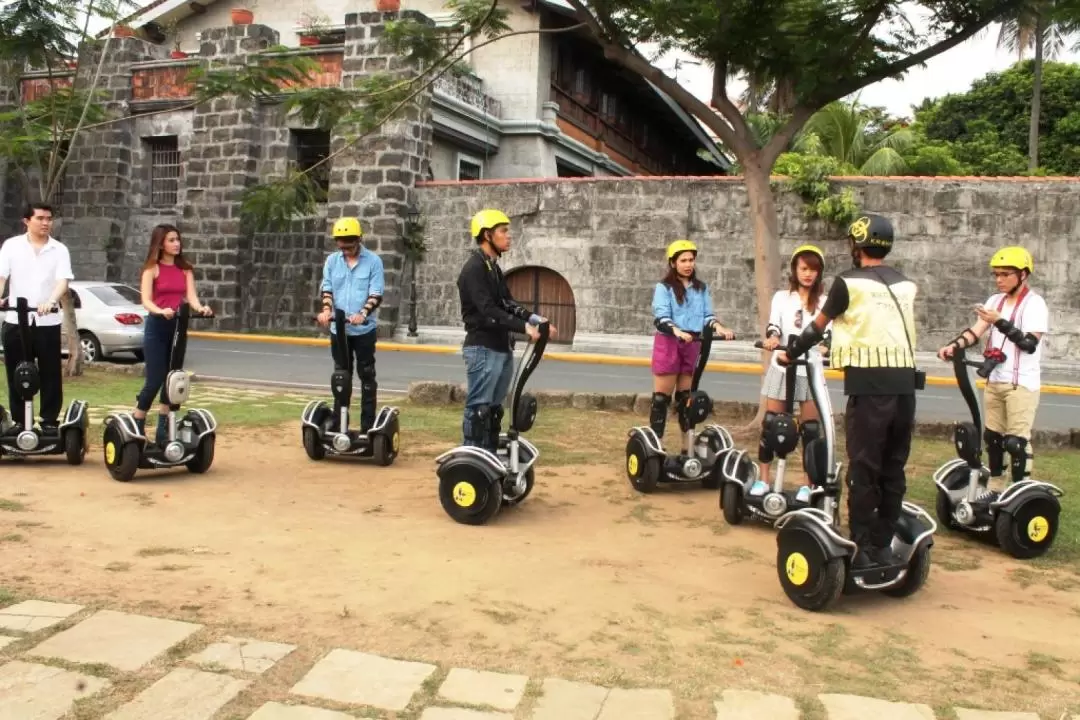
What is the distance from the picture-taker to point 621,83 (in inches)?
1280

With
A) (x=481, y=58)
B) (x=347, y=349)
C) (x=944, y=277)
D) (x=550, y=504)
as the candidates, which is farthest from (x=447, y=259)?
(x=550, y=504)

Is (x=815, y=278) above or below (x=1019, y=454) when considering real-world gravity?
above

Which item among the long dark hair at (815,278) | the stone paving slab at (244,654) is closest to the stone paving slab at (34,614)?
the stone paving slab at (244,654)

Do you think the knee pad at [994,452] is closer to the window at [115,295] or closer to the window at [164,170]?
the window at [115,295]

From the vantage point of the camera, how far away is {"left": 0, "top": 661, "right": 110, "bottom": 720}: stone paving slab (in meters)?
3.37

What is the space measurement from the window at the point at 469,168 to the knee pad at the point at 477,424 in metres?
20.2

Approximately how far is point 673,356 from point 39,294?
4681 mm

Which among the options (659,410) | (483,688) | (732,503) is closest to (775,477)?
(732,503)

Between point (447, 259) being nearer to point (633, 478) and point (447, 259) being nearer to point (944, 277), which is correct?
point (944, 277)

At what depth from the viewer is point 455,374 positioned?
17188mm

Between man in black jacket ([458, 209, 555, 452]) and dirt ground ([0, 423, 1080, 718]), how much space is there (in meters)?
0.68

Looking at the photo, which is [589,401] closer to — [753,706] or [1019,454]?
[1019,454]

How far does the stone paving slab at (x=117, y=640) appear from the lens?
3.82 metres

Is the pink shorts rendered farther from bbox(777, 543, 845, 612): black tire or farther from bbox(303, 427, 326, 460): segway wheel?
bbox(777, 543, 845, 612): black tire
